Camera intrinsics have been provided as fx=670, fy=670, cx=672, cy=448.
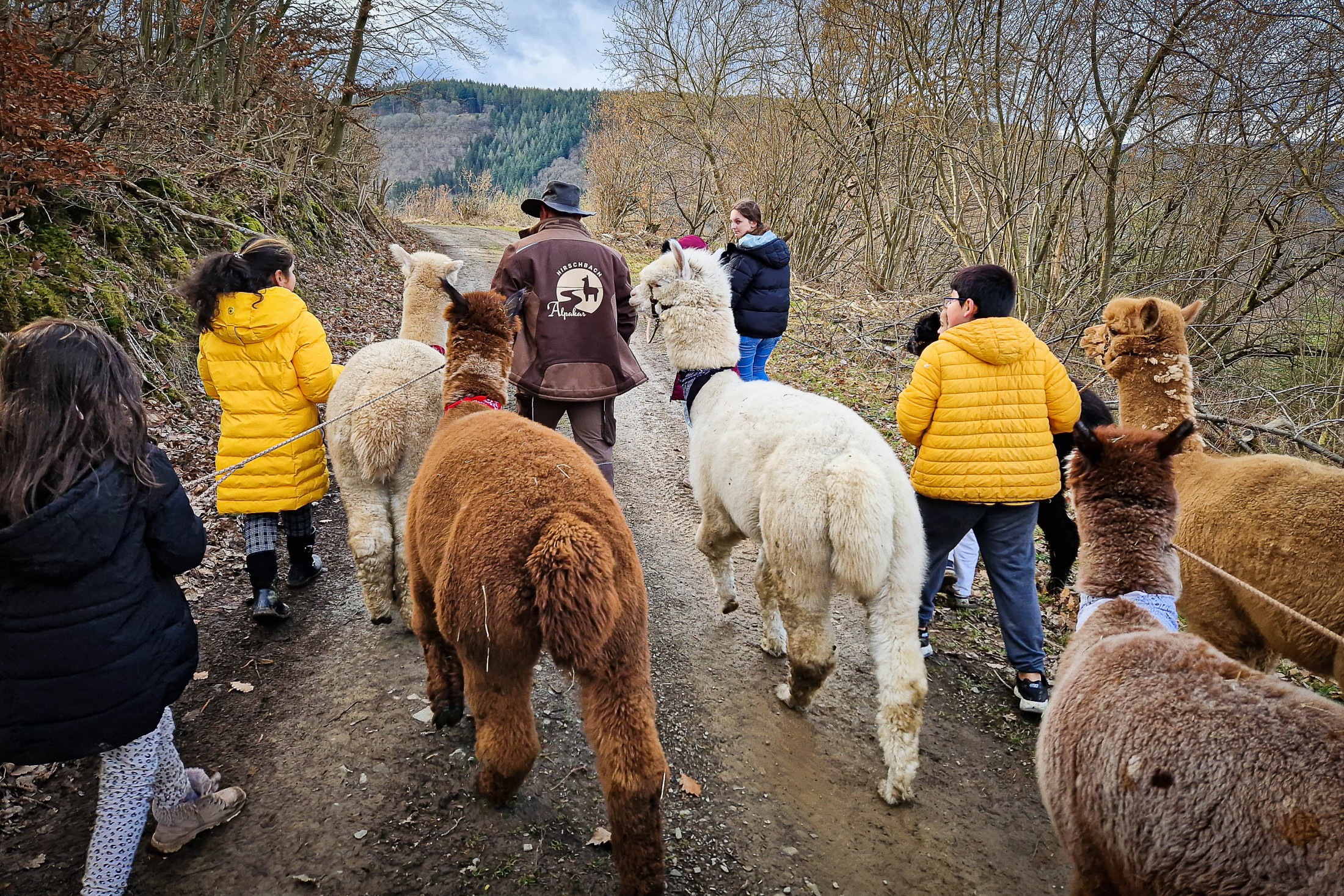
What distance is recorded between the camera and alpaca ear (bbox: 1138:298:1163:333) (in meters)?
3.60

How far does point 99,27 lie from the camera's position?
6367 mm

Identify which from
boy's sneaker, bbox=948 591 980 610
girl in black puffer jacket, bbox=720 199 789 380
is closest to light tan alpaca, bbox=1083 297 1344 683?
boy's sneaker, bbox=948 591 980 610

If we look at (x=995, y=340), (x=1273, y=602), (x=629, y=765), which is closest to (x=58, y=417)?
(x=629, y=765)

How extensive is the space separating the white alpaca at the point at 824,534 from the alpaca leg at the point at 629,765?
1170 mm

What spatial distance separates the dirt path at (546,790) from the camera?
248 cm

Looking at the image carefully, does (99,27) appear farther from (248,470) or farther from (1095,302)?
(1095,302)

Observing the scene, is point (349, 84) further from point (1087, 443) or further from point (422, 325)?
point (1087, 443)

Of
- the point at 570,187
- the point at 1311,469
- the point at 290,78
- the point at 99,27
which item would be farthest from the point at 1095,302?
the point at 290,78

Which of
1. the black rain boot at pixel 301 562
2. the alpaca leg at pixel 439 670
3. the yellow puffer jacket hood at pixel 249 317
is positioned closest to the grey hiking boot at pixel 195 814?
the alpaca leg at pixel 439 670

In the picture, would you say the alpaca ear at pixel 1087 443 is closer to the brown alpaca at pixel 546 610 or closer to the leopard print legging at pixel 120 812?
the brown alpaca at pixel 546 610

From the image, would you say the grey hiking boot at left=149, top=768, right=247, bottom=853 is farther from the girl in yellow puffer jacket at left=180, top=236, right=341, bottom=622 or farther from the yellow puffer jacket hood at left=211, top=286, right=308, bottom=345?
the yellow puffer jacket hood at left=211, top=286, right=308, bottom=345

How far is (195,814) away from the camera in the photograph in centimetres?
252

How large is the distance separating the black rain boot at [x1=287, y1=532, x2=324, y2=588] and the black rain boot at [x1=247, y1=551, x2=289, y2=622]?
328 millimetres

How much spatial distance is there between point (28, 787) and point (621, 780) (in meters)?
2.49
